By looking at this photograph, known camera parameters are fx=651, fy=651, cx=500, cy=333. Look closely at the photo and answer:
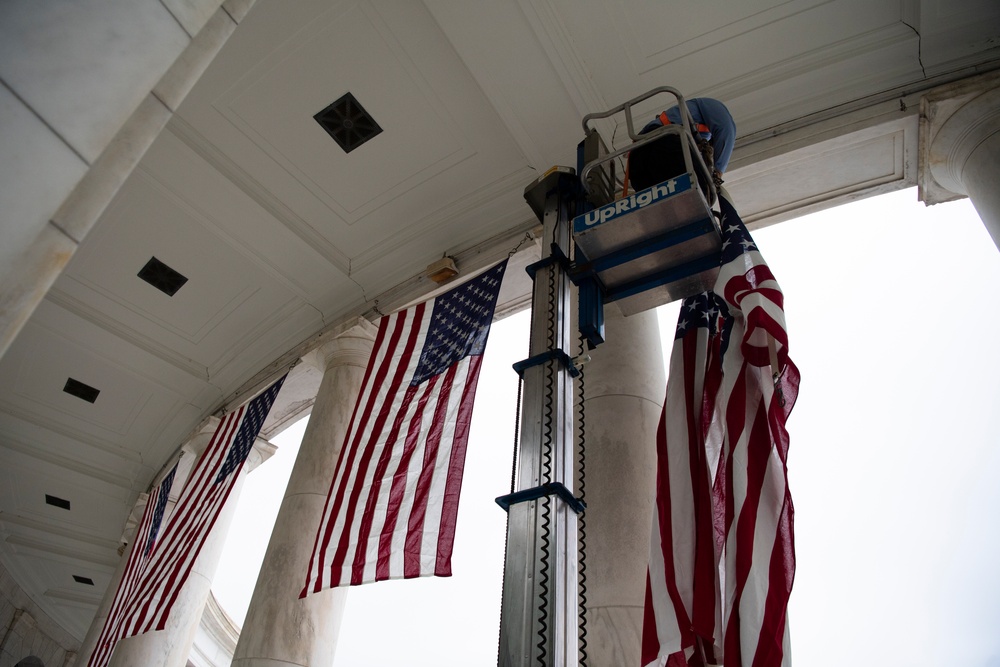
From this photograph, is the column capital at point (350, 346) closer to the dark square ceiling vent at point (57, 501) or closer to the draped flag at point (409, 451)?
the draped flag at point (409, 451)

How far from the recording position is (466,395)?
211 inches

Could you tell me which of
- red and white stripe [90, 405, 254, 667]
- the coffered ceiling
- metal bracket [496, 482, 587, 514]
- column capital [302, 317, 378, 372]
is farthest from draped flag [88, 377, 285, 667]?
metal bracket [496, 482, 587, 514]

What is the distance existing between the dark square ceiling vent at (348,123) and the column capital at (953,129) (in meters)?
5.43

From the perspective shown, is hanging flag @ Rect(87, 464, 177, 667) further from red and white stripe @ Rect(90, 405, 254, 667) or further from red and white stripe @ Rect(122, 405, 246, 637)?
red and white stripe @ Rect(122, 405, 246, 637)

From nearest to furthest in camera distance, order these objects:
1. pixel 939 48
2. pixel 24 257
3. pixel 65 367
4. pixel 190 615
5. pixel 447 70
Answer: pixel 24 257, pixel 939 48, pixel 447 70, pixel 190 615, pixel 65 367

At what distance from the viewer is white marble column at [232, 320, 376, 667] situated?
5.99 meters

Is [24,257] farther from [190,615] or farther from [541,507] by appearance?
[190,615]

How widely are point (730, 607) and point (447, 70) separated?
591 cm

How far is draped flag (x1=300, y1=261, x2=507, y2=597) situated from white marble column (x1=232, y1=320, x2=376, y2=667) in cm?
123

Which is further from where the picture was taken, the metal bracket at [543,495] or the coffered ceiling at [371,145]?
the coffered ceiling at [371,145]

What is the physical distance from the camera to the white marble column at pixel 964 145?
15.3ft

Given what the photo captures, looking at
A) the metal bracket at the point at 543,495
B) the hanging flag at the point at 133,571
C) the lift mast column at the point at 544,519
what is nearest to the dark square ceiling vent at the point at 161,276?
the hanging flag at the point at 133,571

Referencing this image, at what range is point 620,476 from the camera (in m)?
4.41

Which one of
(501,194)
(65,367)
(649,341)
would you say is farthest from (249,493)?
(649,341)
